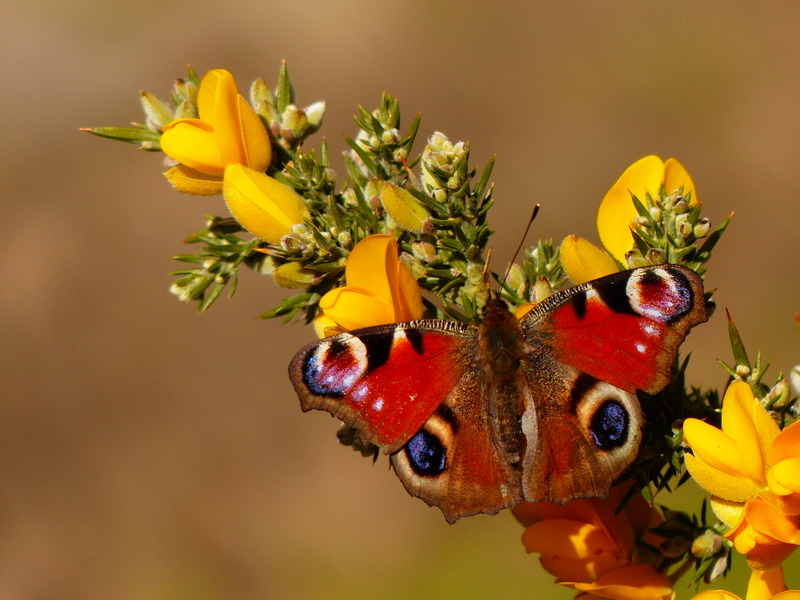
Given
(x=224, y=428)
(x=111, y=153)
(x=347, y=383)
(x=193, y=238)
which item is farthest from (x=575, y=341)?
(x=111, y=153)

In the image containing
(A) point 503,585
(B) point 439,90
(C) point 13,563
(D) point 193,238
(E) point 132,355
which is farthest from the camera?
(B) point 439,90

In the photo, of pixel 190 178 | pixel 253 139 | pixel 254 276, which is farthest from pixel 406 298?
pixel 254 276

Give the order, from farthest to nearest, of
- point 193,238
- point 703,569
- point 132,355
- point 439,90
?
point 439,90, point 132,355, point 193,238, point 703,569

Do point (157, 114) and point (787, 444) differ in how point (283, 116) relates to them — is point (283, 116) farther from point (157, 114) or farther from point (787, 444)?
point (787, 444)

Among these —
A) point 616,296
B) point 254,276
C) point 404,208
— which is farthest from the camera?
point 254,276

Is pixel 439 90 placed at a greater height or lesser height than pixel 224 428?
greater

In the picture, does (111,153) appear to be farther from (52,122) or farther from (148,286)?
(148,286)

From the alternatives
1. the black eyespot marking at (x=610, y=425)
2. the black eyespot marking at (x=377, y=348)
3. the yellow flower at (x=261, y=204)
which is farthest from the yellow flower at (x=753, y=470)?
the yellow flower at (x=261, y=204)
